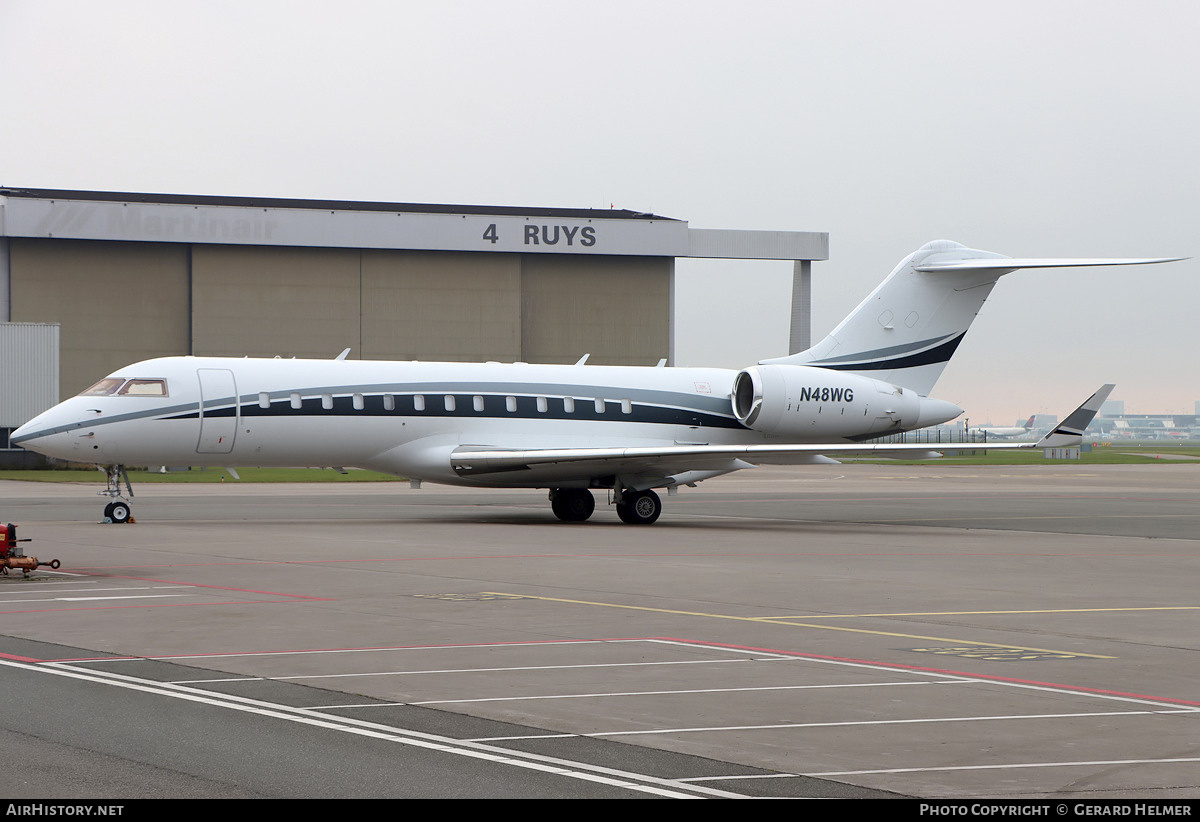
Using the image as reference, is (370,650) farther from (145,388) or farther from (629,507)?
(629,507)

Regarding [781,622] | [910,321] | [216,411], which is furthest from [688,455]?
[781,622]

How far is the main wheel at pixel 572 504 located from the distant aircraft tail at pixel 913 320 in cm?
596

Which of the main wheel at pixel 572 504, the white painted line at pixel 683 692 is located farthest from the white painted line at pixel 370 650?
the main wheel at pixel 572 504

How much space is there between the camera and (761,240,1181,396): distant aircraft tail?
32.4 metres

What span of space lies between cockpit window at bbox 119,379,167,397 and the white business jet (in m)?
0.03

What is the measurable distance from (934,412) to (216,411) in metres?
16.8

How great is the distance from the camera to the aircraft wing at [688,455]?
2625 centimetres

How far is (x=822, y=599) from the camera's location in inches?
608

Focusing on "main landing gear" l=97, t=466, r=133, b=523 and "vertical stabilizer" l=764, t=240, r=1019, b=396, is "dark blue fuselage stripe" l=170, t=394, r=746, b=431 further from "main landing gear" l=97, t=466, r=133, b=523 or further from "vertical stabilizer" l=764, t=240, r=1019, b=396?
"vertical stabilizer" l=764, t=240, r=1019, b=396

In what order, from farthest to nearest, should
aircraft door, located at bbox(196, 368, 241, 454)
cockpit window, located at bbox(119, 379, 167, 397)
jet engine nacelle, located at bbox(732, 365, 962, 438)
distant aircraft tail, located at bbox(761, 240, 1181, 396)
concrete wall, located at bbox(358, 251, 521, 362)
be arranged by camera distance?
concrete wall, located at bbox(358, 251, 521, 362), distant aircraft tail, located at bbox(761, 240, 1181, 396), jet engine nacelle, located at bbox(732, 365, 962, 438), aircraft door, located at bbox(196, 368, 241, 454), cockpit window, located at bbox(119, 379, 167, 397)

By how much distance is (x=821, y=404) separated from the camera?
31.0 meters

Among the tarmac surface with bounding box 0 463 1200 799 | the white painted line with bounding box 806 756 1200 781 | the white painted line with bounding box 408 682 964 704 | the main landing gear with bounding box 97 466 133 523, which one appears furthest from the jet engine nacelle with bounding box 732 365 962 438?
the white painted line with bounding box 806 756 1200 781

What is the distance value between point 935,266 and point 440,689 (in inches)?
991

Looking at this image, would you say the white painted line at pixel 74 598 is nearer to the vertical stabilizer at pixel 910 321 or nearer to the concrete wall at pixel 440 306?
the vertical stabilizer at pixel 910 321
